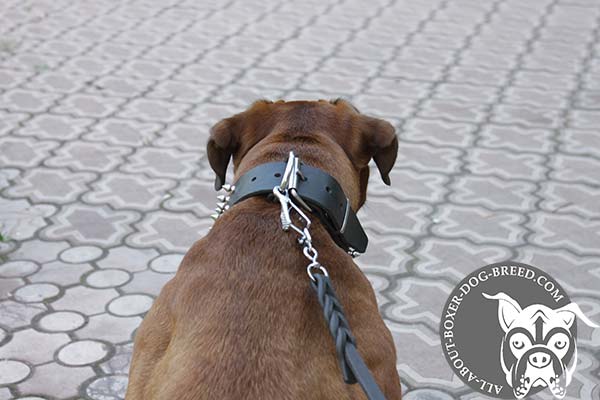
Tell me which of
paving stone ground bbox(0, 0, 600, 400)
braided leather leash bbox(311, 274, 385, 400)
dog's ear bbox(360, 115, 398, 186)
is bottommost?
paving stone ground bbox(0, 0, 600, 400)

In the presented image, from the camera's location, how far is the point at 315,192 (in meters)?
2.79

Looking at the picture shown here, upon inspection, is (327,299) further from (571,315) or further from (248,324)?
(571,315)

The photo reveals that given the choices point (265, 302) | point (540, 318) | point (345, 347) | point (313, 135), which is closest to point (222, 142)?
point (313, 135)

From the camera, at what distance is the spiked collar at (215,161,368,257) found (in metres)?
2.78

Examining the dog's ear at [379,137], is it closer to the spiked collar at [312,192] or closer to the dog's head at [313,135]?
the dog's head at [313,135]

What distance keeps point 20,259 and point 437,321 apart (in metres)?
2.42

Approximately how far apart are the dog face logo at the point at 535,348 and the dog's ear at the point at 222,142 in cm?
176

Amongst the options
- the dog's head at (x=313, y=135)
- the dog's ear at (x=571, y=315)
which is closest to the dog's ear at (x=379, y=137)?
the dog's head at (x=313, y=135)

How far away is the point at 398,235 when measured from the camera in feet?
18.5

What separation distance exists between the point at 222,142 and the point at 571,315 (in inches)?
93.0

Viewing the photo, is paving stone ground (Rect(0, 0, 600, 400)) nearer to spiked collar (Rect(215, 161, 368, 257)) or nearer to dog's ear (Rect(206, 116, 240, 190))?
dog's ear (Rect(206, 116, 240, 190))

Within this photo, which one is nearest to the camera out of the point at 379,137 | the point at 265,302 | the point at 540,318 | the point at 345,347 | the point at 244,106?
the point at 345,347

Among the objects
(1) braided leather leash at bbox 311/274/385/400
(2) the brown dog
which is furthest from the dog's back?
(1) braided leather leash at bbox 311/274/385/400
